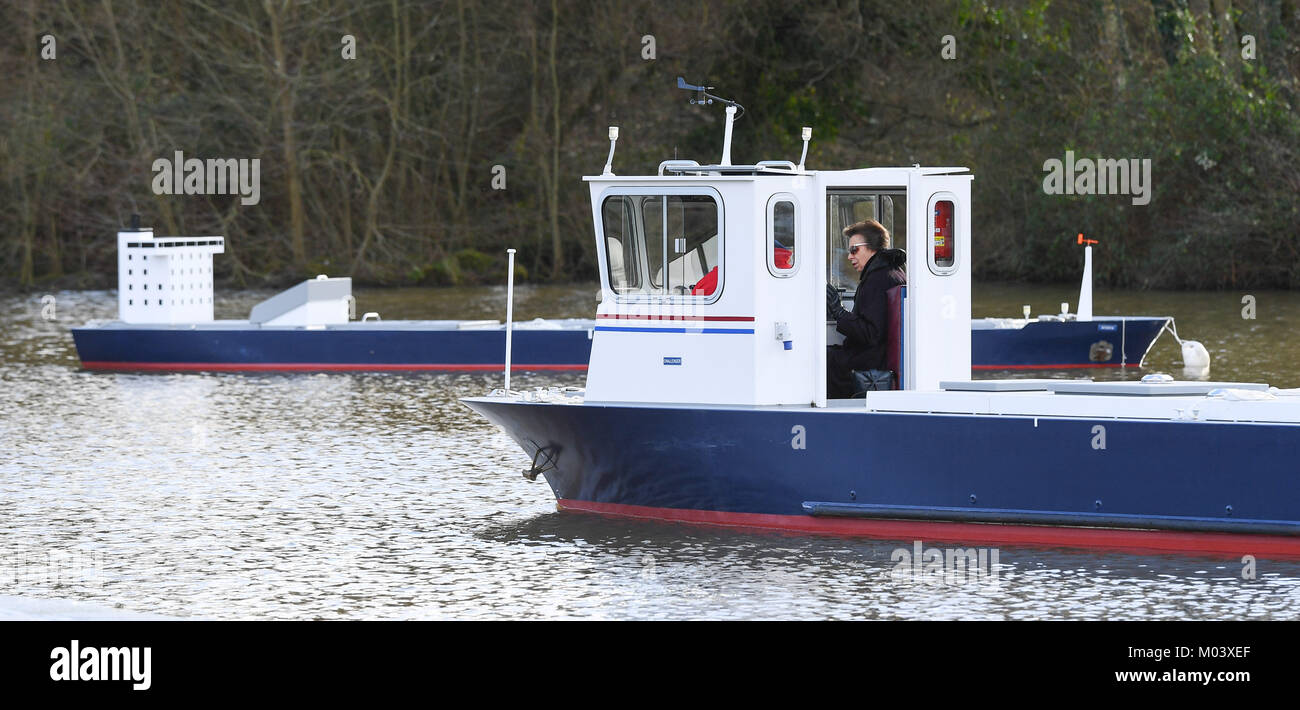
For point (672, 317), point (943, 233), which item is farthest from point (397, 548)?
point (943, 233)

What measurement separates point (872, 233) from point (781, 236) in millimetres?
807

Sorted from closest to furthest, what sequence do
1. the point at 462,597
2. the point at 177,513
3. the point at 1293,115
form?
the point at 462,597 → the point at 177,513 → the point at 1293,115

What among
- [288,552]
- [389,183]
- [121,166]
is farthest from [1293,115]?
[288,552]

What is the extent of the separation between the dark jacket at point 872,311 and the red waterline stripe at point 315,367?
11.6 m

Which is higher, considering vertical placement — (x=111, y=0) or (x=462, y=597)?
(x=111, y=0)

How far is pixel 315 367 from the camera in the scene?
79.2ft

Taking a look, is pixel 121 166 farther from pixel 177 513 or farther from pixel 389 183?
pixel 177 513

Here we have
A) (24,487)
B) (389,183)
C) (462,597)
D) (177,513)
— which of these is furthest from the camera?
(389,183)

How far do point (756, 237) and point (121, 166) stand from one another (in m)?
31.6

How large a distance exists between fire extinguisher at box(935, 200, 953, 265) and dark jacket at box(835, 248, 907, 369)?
0.27 m

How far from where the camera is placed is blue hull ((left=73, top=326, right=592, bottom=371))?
78.1 ft

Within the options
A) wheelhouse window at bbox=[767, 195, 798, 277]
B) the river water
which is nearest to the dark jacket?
wheelhouse window at bbox=[767, 195, 798, 277]

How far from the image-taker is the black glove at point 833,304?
486 inches

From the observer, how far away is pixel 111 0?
1580 inches
